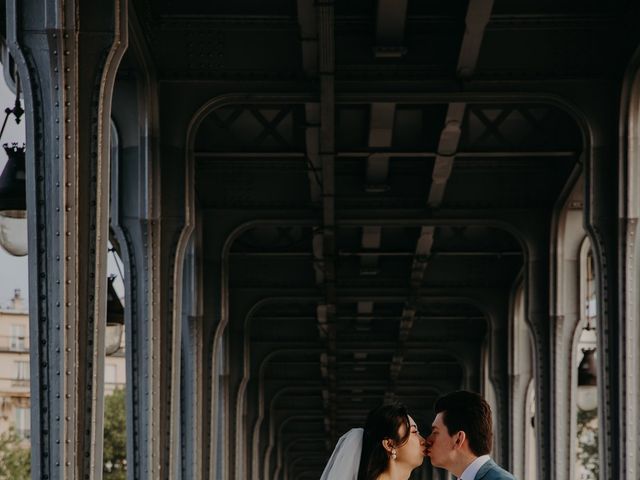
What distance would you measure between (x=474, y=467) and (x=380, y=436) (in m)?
0.97

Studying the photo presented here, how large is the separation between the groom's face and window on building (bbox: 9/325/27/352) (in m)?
111

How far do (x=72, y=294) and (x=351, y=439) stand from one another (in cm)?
585

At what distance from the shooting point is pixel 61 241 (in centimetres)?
1536

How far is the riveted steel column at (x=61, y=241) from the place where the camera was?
600 inches

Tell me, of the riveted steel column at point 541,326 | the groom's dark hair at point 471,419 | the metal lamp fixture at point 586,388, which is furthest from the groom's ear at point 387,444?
the metal lamp fixture at point 586,388

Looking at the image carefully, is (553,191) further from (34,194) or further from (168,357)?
(34,194)

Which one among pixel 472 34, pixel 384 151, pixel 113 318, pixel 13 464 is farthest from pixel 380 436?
pixel 13 464

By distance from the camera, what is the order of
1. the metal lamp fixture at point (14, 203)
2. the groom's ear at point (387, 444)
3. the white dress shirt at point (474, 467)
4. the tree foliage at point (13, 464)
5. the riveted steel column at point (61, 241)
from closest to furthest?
the white dress shirt at point (474, 467), the groom's ear at point (387, 444), the riveted steel column at point (61, 241), the metal lamp fixture at point (14, 203), the tree foliage at point (13, 464)

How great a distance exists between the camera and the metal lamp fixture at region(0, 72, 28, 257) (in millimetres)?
15938

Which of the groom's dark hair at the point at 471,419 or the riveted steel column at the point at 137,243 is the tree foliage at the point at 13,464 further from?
the groom's dark hair at the point at 471,419

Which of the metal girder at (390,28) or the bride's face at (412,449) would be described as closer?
the bride's face at (412,449)

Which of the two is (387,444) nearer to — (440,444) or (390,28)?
(440,444)

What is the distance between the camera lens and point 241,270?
39562 millimetres

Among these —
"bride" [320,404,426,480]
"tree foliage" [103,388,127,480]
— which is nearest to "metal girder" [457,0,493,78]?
"bride" [320,404,426,480]
